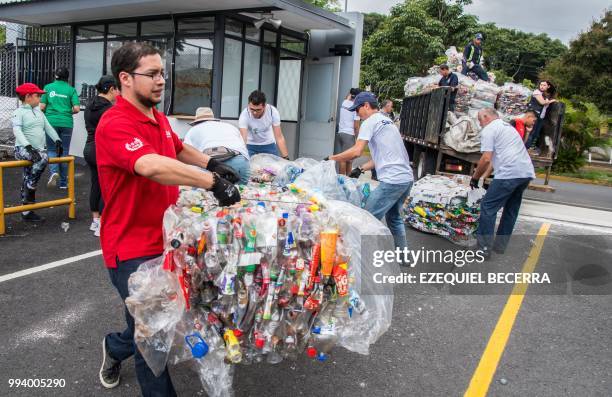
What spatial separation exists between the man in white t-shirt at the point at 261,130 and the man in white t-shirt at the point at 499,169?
2.62 meters

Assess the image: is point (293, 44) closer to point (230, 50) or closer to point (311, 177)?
point (230, 50)

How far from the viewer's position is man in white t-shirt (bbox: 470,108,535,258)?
5965mm

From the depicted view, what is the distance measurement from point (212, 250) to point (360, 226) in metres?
0.88

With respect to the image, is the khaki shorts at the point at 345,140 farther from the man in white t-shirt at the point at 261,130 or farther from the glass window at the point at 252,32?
the man in white t-shirt at the point at 261,130

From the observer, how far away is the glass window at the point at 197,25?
33.1ft

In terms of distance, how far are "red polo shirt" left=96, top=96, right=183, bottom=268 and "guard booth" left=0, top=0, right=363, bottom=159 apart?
7150 mm


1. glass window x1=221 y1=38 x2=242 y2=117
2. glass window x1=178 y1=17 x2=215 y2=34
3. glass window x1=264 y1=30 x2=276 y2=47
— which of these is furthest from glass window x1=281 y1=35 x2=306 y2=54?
glass window x1=178 y1=17 x2=215 y2=34

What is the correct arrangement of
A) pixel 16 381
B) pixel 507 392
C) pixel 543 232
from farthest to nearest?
pixel 543 232
pixel 507 392
pixel 16 381

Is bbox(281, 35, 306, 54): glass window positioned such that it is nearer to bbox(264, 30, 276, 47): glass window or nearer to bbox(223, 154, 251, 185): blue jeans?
bbox(264, 30, 276, 47): glass window

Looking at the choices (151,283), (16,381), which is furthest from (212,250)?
(16,381)

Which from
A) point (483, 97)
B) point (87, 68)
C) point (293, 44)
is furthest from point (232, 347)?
point (87, 68)

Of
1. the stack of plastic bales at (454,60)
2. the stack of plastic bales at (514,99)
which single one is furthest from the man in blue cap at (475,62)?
the stack of plastic bales at (514,99)

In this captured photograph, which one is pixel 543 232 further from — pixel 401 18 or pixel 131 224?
pixel 401 18

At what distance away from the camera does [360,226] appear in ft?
9.26
